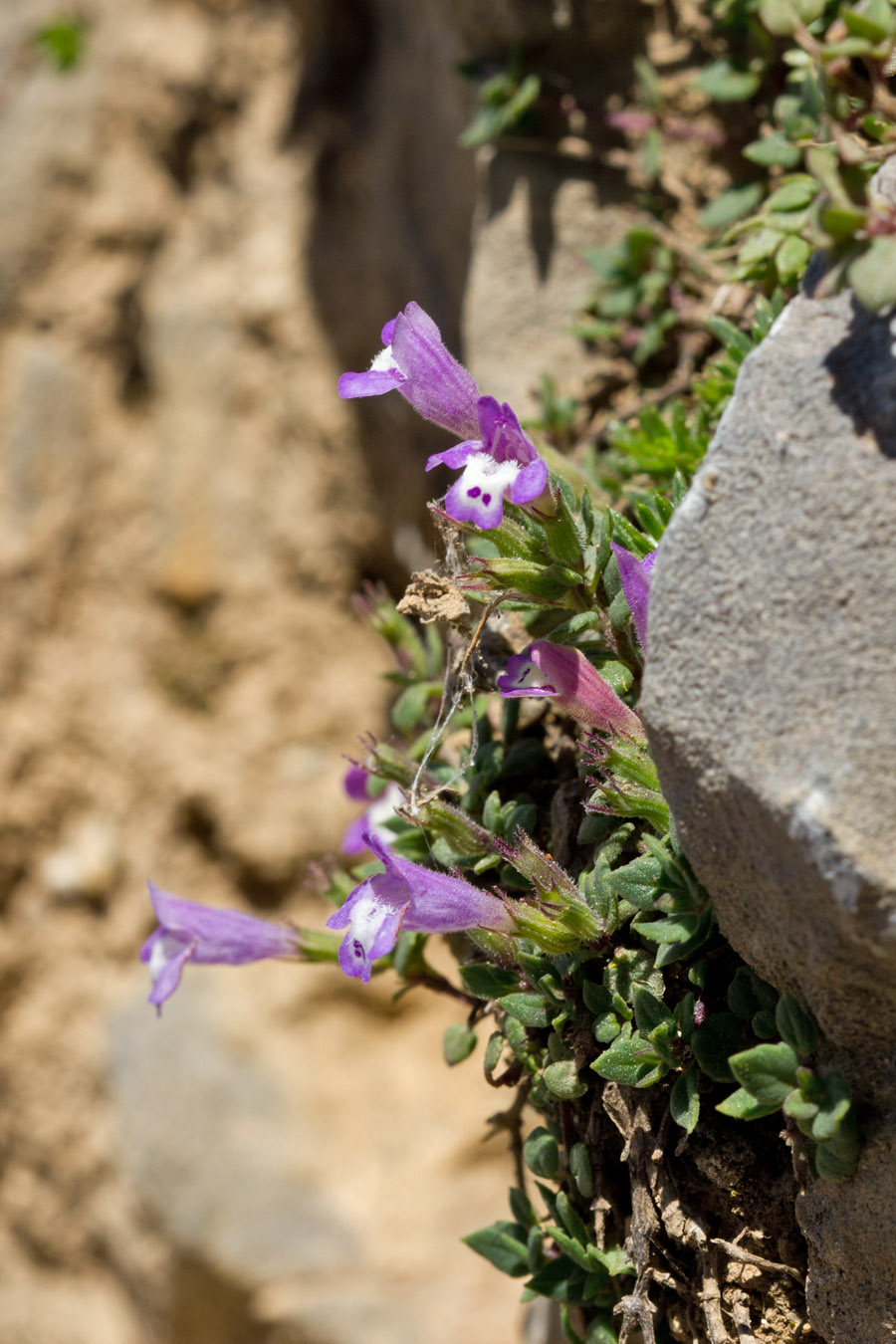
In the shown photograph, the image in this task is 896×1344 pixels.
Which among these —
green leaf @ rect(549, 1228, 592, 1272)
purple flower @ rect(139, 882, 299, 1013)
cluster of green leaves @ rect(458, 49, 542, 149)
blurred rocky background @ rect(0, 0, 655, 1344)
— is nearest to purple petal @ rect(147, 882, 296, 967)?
purple flower @ rect(139, 882, 299, 1013)

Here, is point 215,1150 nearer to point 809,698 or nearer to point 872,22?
point 809,698

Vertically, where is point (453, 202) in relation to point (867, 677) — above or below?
below

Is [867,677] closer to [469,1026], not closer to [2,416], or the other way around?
[469,1026]

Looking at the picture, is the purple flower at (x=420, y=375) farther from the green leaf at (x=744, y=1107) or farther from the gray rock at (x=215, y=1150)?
the gray rock at (x=215, y=1150)

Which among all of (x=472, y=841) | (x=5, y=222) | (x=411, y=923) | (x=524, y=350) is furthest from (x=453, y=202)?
(x=411, y=923)

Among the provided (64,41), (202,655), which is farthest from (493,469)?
(64,41)
